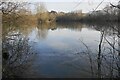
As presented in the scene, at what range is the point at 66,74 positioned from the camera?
5980 mm

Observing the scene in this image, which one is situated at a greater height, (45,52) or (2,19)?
(2,19)

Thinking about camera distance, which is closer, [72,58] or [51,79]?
[51,79]

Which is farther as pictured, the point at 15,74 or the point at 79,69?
the point at 79,69

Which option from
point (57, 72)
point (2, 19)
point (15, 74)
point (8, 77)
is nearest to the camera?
point (2, 19)

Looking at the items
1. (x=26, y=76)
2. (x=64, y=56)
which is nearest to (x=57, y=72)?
(x=26, y=76)

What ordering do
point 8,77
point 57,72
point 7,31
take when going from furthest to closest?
point 57,72 < point 8,77 < point 7,31

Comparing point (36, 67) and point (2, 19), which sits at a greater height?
point (2, 19)

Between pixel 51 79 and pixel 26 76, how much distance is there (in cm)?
60

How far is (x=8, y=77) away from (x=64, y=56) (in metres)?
4.15

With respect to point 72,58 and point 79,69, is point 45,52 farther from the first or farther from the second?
point 79,69

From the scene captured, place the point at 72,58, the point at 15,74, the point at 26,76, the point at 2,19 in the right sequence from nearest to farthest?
the point at 2,19 < the point at 15,74 < the point at 26,76 < the point at 72,58

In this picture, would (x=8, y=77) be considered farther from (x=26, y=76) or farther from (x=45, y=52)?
(x=45, y=52)

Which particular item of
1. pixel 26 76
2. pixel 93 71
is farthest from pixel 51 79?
pixel 93 71

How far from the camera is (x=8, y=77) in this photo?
386 centimetres
